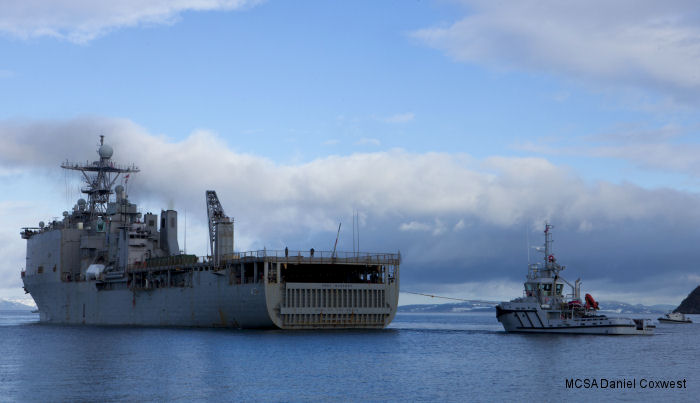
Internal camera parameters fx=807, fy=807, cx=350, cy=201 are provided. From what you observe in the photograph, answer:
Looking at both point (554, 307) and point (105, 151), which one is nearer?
point (554, 307)

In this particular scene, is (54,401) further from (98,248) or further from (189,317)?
(98,248)

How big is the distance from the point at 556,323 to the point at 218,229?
1392 inches

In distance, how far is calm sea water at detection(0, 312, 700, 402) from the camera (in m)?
42.9

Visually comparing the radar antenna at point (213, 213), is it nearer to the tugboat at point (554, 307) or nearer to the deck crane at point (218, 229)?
the deck crane at point (218, 229)

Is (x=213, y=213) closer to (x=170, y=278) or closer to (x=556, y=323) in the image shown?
(x=170, y=278)

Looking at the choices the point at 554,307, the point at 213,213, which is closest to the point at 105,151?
the point at 213,213

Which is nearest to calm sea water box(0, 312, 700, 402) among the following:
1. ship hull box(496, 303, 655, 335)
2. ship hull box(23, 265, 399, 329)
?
ship hull box(496, 303, 655, 335)

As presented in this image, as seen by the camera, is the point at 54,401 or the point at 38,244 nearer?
the point at 54,401

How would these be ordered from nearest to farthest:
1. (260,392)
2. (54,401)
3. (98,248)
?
(54,401)
(260,392)
(98,248)

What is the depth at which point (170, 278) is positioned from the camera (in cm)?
8769

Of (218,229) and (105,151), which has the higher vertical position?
(105,151)

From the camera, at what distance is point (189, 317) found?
85.2 metres

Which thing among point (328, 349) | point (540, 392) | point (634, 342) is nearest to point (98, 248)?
point (328, 349)

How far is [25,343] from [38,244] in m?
37.5
